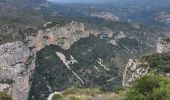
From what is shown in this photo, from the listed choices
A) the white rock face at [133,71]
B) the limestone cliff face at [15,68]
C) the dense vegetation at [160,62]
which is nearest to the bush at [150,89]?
the dense vegetation at [160,62]

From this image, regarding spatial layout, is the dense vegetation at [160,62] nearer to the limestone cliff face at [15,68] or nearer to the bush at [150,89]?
the bush at [150,89]

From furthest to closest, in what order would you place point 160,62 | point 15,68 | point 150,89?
point 15,68, point 160,62, point 150,89

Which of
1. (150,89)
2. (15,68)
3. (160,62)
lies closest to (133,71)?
(160,62)

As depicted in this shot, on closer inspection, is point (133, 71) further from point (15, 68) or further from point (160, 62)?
point (15, 68)

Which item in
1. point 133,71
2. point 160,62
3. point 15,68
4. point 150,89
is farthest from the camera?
point 15,68

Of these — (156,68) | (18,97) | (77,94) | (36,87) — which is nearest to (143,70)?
(156,68)

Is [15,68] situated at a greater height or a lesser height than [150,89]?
lesser

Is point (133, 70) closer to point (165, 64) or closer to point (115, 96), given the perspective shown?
point (165, 64)
